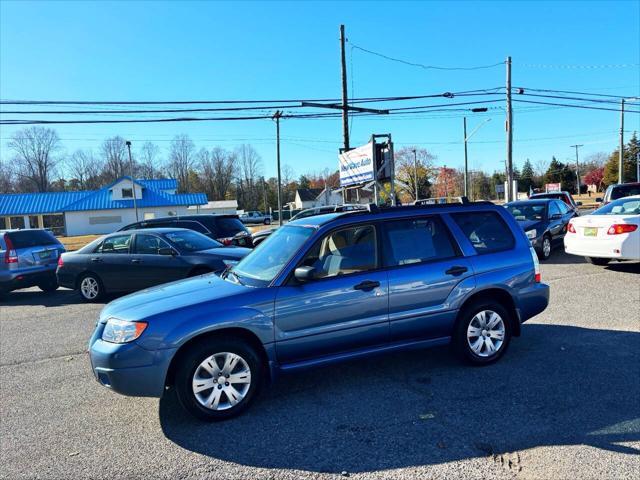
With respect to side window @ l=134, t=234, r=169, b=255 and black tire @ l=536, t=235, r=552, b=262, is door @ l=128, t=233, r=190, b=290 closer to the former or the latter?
side window @ l=134, t=234, r=169, b=255

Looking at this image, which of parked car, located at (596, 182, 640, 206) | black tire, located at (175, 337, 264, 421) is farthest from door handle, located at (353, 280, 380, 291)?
parked car, located at (596, 182, 640, 206)

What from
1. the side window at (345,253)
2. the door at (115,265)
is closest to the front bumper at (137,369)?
the side window at (345,253)

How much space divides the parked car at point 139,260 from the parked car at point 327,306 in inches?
161

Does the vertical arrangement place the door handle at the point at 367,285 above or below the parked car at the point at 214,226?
below

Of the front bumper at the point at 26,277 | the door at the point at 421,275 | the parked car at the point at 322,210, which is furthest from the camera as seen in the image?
the front bumper at the point at 26,277

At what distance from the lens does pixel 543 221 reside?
1208 centimetres

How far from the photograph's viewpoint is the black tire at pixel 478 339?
15.1 feet

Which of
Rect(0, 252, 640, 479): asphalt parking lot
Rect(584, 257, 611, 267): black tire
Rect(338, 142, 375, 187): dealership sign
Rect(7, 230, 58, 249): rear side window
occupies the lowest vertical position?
Rect(0, 252, 640, 479): asphalt parking lot

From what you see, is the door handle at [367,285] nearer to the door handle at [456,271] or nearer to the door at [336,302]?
the door at [336,302]

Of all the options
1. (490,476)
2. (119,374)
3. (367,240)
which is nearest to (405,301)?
(367,240)

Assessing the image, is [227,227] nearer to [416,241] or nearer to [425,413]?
[416,241]

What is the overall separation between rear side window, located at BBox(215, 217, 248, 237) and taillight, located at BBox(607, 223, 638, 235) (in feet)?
30.3

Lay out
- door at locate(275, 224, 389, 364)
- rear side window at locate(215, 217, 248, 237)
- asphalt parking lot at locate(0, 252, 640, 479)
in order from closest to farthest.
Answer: asphalt parking lot at locate(0, 252, 640, 479) → door at locate(275, 224, 389, 364) → rear side window at locate(215, 217, 248, 237)

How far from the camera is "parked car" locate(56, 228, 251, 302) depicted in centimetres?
868
